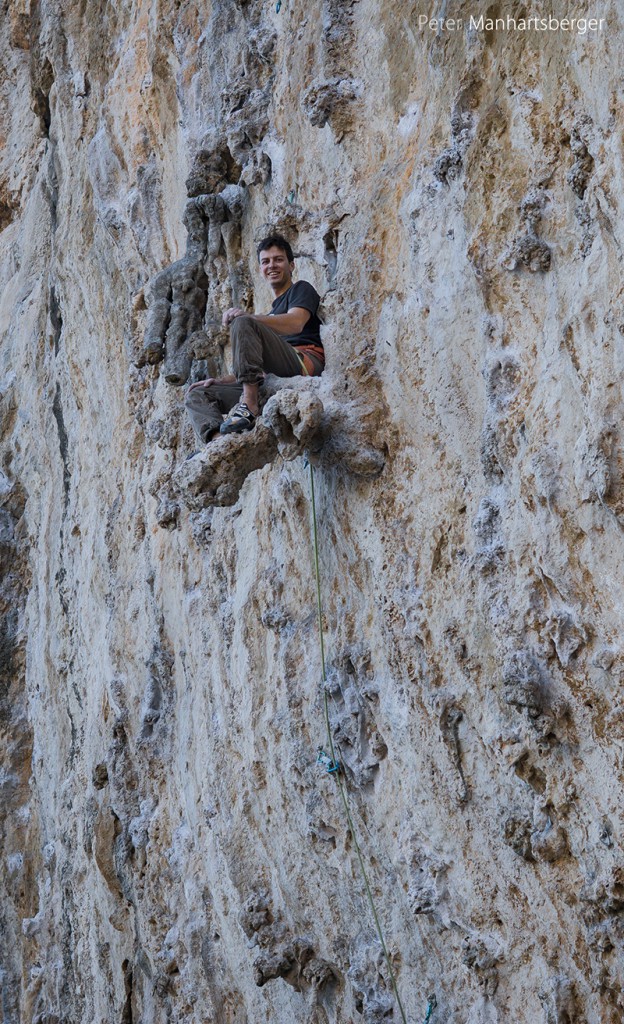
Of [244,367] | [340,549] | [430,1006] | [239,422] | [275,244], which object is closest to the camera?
[430,1006]

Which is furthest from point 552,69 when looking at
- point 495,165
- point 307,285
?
point 307,285

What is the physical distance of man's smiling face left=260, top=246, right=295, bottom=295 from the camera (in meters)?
6.33

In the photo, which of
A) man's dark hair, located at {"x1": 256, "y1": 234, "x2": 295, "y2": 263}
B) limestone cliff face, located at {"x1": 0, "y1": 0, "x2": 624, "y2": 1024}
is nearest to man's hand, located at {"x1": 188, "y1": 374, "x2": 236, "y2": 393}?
limestone cliff face, located at {"x1": 0, "y1": 0, "x2": 624, "y2": 1024}

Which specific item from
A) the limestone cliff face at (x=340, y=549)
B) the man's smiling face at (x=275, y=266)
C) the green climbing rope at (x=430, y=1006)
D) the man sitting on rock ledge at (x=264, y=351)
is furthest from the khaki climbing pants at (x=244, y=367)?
the green climbing rope at (x=430, y=1006)

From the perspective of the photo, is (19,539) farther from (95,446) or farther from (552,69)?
(552,69)

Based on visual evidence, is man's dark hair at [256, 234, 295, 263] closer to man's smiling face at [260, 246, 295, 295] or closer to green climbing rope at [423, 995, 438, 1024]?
man's smiling face at [260, 246, 295, 295]

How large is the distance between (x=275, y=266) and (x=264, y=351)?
65cm

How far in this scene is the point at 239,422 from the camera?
19.3ft

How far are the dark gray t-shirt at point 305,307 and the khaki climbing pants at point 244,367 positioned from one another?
8 cm

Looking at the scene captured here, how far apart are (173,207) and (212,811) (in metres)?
3.98

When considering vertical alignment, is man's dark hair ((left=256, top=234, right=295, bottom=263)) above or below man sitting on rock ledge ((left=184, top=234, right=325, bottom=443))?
above

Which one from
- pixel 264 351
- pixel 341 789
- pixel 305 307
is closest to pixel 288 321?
pixel 305 307

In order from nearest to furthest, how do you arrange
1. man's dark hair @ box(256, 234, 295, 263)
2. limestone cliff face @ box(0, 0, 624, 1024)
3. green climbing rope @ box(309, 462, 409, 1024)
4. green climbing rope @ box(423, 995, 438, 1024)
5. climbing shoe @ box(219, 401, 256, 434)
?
limestone cliff face @ box(0, 0, 624, 1024) → green climbing rope @ box(423, 995, 438, 1024) → green climbing rope @ box(309, 462, 409, 1024) → climbing shoe @ box(219, 401, 256, 434) → man's dark hair @ box(256, 234, 295, 263)

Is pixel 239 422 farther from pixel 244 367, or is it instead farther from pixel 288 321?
pixel 288 321
